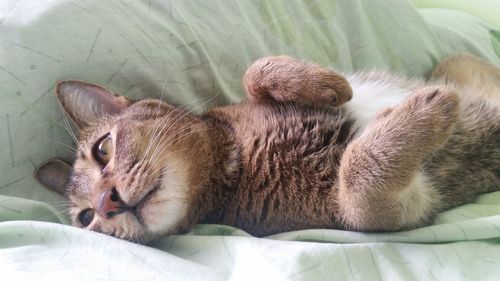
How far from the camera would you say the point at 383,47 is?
2094mm

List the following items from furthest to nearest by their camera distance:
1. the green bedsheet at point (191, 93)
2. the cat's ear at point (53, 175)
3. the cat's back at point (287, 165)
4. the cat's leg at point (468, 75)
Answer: the cat's leg at point (468, 75) → the cat's ear at point (53, 175) → the cat's back at point (287, 165) → the green bedsheet at point (191, 93)

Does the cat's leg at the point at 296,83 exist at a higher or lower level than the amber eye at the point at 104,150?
higher

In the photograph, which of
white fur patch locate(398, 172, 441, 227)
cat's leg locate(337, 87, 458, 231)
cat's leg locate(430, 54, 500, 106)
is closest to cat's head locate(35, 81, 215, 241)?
cat's leg locate(337, 87, 458, 231)

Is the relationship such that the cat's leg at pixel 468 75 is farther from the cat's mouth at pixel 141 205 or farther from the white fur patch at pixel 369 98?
the cat's mouth at pixel 141 205

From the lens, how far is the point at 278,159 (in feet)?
4.32

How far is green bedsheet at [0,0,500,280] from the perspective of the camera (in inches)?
39.9

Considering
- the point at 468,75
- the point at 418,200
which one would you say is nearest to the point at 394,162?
the point at 418,200

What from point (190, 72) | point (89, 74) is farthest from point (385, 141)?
point (89, 74)

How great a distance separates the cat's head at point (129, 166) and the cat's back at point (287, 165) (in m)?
0.13

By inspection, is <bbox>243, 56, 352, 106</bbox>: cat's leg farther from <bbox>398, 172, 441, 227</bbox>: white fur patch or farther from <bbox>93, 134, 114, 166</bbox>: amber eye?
<bbox>93, 134, 114, 166</bbox>: amber eye

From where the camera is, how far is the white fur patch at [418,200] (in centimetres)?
123

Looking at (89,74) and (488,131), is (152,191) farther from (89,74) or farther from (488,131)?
(488,131)

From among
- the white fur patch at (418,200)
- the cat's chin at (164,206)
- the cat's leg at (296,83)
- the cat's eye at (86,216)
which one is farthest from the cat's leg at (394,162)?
the cat's eye at (86,216)

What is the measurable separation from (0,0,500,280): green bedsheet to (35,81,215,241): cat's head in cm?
6
